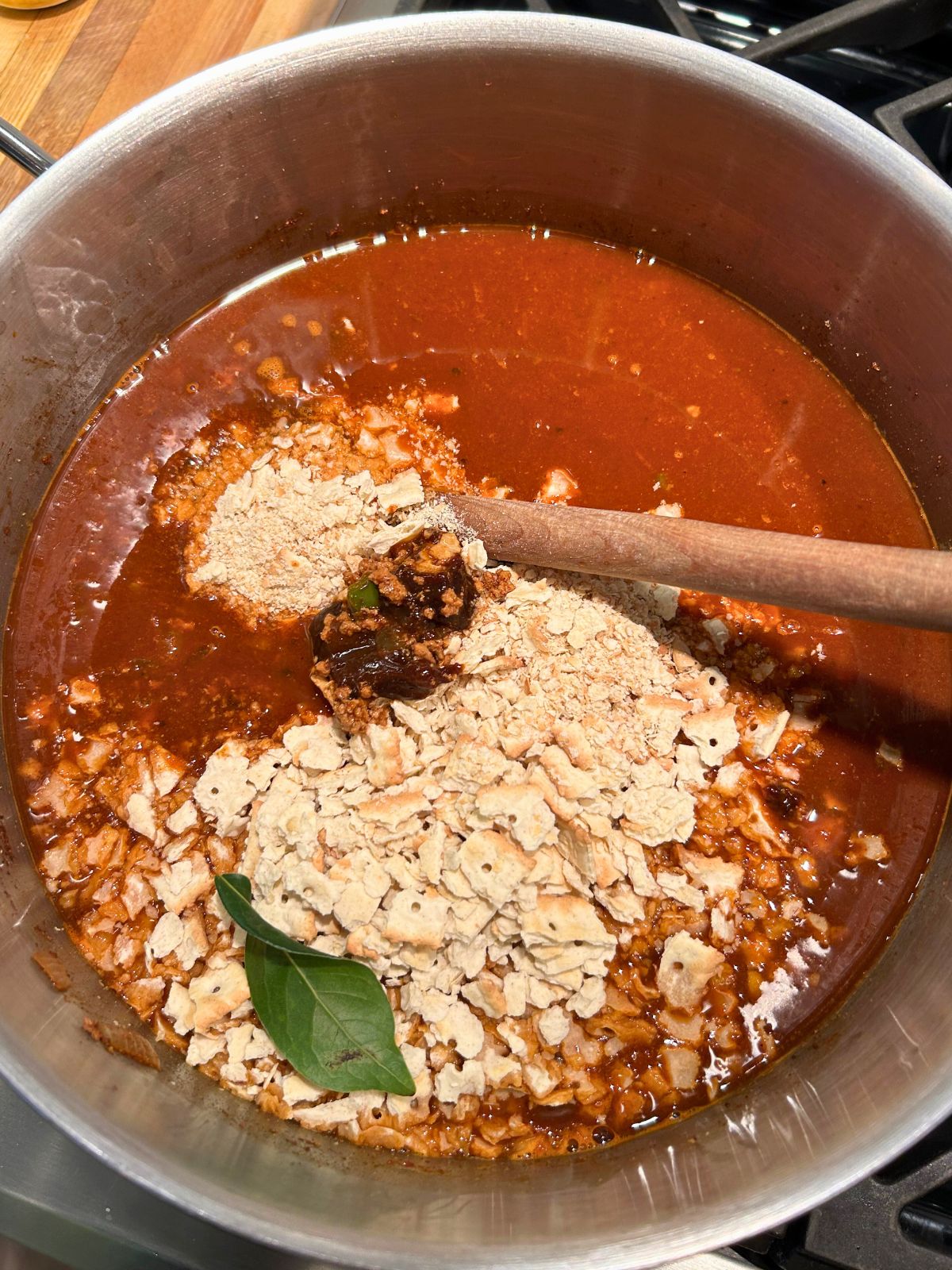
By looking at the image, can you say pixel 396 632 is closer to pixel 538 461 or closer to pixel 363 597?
pixel 363 597

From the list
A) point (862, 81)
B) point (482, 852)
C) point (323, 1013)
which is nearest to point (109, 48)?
point (862, 81)

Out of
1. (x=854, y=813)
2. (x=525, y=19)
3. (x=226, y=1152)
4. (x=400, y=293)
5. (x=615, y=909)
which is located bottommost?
(x=226, y=1152)

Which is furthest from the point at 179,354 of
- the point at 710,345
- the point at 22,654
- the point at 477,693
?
the point at 710,345

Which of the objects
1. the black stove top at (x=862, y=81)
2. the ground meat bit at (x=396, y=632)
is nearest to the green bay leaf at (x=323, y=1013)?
the ground meat bit at (x=396, y=632)

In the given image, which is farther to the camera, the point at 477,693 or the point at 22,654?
the point at 22,654

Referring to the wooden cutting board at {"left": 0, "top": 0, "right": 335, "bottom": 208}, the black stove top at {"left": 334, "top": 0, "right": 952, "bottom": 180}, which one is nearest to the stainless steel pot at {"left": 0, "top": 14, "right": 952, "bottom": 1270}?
the black stove top at {"left": 334, "top": 0, "right": 952, "bottom": 180}

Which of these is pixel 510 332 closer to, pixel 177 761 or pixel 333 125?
pixel 333 125
